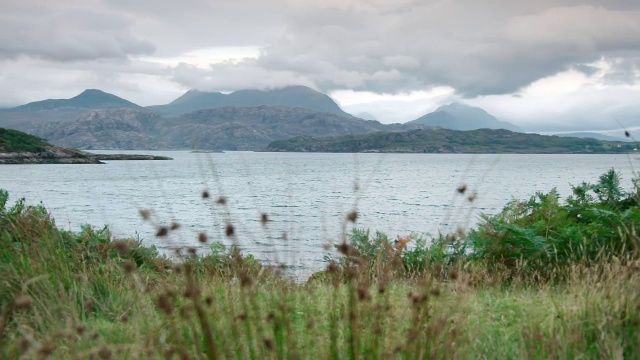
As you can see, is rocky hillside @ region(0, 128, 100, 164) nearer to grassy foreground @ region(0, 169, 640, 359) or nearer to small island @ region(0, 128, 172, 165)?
small island @ region(0, 128, 172, 165)

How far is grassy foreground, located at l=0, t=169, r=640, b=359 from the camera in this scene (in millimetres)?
3777

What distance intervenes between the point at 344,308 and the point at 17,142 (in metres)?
134

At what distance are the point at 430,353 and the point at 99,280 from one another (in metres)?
4.75

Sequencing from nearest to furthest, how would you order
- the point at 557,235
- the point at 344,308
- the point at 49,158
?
1. the point at 344,308
2. the point at 557,235
3. the point at 49,158

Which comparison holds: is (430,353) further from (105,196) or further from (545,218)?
(105,196)

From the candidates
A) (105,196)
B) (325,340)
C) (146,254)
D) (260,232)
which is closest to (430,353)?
(325,340)

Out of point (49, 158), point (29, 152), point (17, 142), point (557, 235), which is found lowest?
point (49, 158)

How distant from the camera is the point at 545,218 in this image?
420 inches

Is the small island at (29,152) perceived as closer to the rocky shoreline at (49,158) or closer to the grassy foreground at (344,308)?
the rocky shoreline at (49,158)

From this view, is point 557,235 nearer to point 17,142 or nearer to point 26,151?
point 17,142

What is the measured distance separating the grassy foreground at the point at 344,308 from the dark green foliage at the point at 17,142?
123173 mm

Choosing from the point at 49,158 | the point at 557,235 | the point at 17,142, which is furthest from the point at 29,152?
the point at 557,235

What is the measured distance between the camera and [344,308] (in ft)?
19.1

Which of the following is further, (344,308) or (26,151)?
(26,151)
